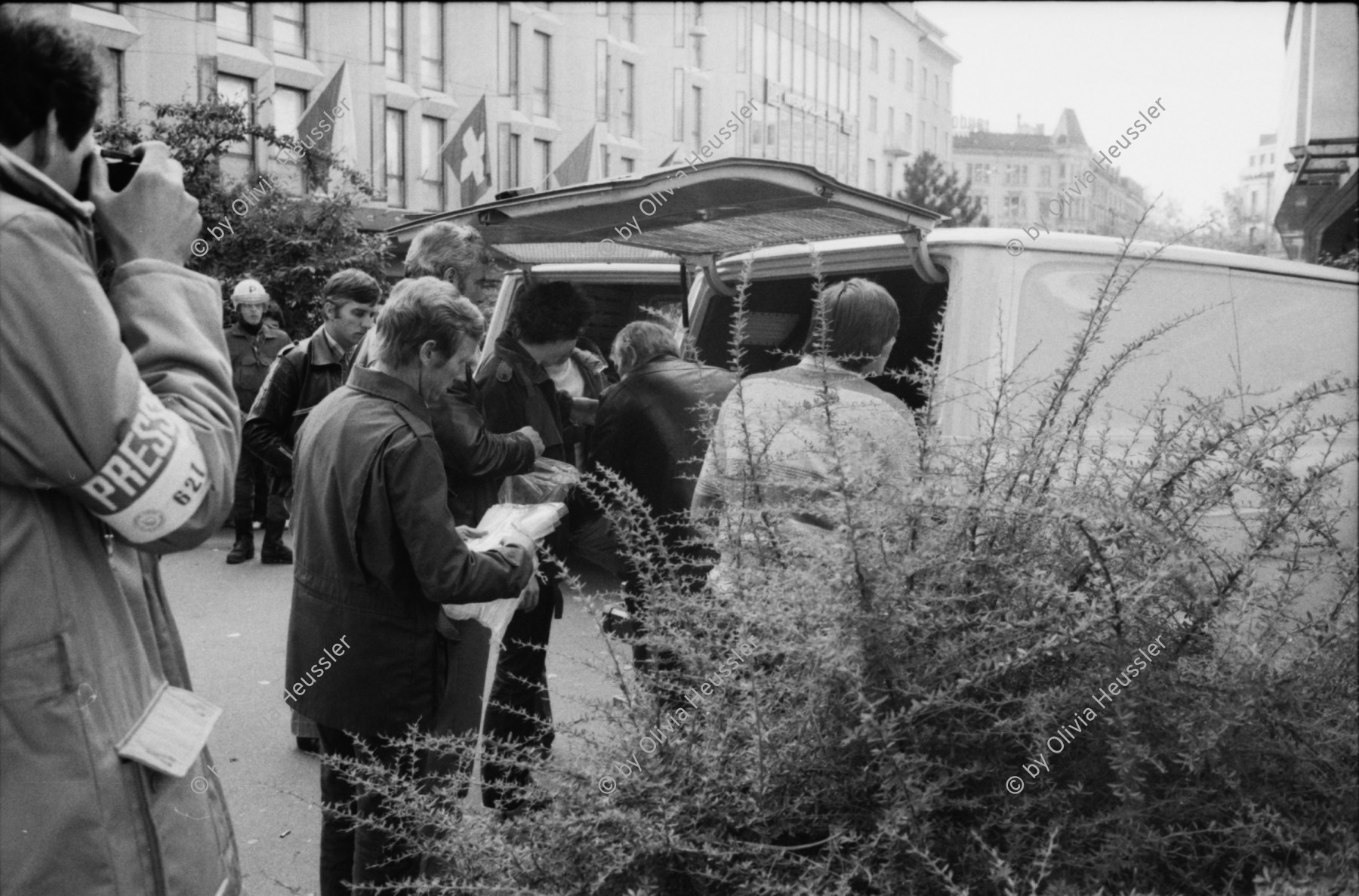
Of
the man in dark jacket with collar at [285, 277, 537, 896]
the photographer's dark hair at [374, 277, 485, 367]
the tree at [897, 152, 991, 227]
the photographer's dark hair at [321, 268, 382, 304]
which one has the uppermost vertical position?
the tree at [897, 152, 991, 227]

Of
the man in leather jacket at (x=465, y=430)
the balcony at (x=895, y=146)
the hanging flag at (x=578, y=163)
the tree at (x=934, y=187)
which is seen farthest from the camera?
the balcony at (x=895, y=146)

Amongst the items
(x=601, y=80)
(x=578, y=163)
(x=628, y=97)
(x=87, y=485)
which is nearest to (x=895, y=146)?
(x=628, y=97)

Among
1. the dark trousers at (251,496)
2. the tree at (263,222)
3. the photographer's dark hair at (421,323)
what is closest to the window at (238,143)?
the tree at (263,222)

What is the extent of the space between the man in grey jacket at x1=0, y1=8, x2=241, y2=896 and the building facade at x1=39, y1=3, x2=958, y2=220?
42.1 feet

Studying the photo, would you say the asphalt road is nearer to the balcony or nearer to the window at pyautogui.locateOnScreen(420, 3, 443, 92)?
the window at pyautogui.locateOnScreen(420, 3, 443, 92)

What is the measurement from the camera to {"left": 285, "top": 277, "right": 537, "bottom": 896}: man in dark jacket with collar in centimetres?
300

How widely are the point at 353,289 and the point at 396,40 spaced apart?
88.5ft

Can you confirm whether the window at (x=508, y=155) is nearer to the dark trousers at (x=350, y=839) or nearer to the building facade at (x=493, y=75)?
the building facade at (x=493, y=75)

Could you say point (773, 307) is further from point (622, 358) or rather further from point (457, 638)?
point (457, 638)

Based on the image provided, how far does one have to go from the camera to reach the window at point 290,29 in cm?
2708

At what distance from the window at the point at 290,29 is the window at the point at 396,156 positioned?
3043mm

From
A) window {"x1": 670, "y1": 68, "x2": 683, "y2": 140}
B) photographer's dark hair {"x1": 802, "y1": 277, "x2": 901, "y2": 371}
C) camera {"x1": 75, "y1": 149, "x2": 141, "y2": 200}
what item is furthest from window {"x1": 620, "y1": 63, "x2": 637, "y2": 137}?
camera {"x1": 75, "y1": 149, "x2": 141, "y2": 200}

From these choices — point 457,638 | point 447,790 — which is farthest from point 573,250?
point 447,790

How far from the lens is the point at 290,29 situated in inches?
1083
